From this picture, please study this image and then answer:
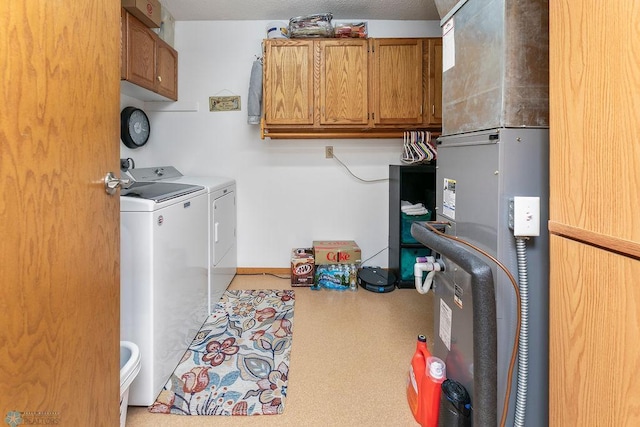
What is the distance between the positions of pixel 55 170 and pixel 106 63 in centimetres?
42

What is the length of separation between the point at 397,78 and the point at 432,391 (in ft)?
7.63

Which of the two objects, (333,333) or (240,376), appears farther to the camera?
(333,333)

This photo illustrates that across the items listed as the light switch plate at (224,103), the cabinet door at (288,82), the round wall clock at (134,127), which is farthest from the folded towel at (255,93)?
the round wall clock at (134,127)

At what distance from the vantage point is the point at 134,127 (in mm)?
2752

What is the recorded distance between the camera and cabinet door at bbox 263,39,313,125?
266 cm

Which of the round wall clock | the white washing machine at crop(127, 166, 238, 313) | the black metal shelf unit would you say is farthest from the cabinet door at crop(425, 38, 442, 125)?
the round wall clock

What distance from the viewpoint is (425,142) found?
283 cm

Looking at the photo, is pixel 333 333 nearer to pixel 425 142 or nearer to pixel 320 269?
pixel 320 269

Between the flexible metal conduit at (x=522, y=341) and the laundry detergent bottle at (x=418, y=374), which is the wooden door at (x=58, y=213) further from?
the flexible metal conduit at (x=522, y=341)

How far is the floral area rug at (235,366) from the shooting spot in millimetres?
1444

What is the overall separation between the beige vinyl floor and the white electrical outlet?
0.91m

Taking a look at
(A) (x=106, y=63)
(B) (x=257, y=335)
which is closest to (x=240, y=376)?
(B) (x=257, y=335)

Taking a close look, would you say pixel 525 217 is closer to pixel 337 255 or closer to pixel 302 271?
pixel 337 255

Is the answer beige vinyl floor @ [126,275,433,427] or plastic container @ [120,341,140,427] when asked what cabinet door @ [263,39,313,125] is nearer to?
beige vinyl floor @ [126,275,433,427]
